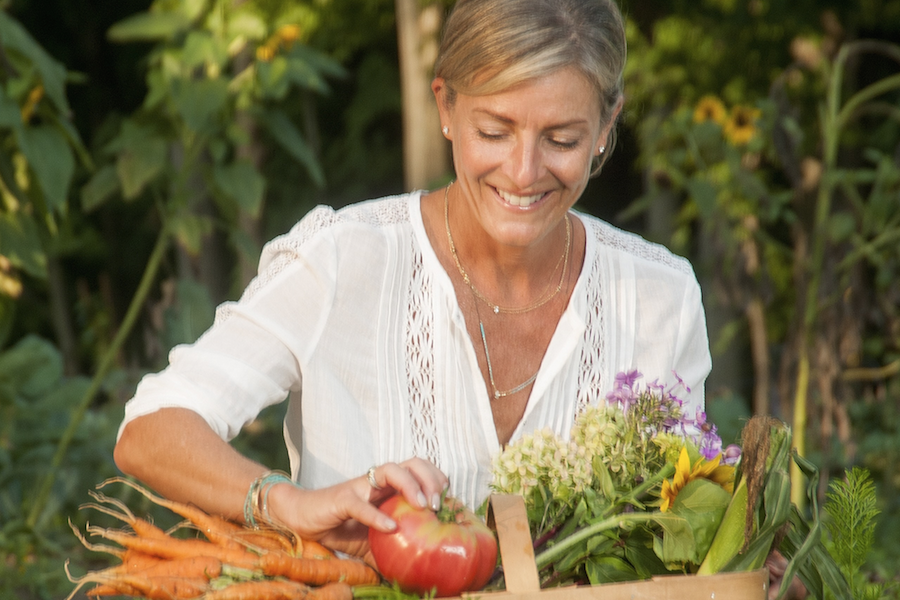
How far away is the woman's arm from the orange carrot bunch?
0.12ft

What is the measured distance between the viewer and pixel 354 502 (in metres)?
1.27

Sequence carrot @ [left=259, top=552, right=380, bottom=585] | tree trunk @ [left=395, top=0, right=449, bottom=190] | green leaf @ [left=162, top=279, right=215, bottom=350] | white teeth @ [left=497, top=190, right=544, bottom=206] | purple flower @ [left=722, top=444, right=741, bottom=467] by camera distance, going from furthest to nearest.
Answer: tree trunk @ [left=395, top=0, right=449, bottom=190] → green leaf @ [left=162, top=279, right=215, bottom=350] → white teeth @ [left=497, top=190, right=544, bottom=206] → purple flower @ [left=722, top=444, right=741, bottom=467] → carrot @ [left=259, top=552, right=380, bottom=585]

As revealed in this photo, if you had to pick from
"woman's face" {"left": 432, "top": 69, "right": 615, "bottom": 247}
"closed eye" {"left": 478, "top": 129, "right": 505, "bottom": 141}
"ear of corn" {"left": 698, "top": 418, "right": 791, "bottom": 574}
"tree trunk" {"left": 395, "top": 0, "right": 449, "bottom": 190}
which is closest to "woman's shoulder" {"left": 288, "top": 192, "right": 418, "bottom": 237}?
"woman's face" {"left": 432, "top": 69, "right": 615, "bottom": 247}

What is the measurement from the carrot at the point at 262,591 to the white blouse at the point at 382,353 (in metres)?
0.45

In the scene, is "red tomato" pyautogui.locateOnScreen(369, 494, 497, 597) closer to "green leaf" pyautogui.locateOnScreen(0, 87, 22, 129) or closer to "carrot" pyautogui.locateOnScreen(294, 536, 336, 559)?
"carrot" pyautogui.locateOnScreen(294, 536, 336, 559)

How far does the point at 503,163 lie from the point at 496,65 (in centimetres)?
17

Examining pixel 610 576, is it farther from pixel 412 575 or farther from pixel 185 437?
pixel 185 437

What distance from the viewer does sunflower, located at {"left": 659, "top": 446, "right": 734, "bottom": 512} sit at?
51.8 inches

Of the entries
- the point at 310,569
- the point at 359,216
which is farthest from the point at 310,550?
the point at 359,216

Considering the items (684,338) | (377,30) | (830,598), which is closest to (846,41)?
(377,30)

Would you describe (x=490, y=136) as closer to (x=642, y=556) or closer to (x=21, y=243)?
(x=642, y=556)

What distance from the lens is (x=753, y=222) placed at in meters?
4.03

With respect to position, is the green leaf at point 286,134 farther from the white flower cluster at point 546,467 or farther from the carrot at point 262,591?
the carrot at point 262,591

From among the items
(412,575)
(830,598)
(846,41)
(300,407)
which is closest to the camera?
(412,575)
